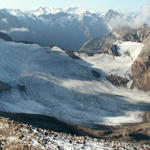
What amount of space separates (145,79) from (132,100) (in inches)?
1587

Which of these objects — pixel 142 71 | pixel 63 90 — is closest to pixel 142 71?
pixel 142 71

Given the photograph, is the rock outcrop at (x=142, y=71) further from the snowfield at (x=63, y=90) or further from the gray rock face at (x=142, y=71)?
the snowfield at (x=63, y=90)

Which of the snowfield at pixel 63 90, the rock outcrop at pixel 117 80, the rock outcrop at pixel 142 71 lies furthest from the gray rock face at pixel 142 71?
the snowfield at pixel 63 90

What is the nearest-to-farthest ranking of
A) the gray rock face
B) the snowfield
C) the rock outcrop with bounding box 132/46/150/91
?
the snowfield → the rock outcrop with bounding box 132/46/150/91 → the gray rock face

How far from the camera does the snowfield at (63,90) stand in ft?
326

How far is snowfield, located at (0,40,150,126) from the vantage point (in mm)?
99438

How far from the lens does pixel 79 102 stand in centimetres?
11719

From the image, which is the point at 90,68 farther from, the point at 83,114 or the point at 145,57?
the point at 83,114

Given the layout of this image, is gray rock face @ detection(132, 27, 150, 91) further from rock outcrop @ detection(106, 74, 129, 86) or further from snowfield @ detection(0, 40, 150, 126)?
snowfield @ detection(0, 40, 150, 126)

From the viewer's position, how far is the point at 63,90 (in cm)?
12662

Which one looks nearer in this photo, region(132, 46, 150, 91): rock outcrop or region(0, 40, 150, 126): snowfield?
region(0, 40, 150, 126): snowfield

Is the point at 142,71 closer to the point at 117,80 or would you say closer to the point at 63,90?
the point at 117,80

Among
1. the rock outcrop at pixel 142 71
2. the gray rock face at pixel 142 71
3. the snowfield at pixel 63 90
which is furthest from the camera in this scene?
the gray rock face at pixel 142 71

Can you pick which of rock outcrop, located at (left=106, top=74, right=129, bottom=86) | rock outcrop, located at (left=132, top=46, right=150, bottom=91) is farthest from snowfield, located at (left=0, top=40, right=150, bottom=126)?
rock outcrop, located at (left=132, top=46, right=150, bottom=91)
